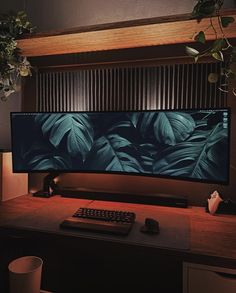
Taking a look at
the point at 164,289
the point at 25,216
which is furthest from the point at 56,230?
the point at 164,289

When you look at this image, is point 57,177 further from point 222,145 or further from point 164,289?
point 222,145

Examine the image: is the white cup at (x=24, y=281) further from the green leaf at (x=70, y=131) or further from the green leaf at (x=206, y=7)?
the green leaf at (x=206, y=7)

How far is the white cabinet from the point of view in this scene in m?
0.99

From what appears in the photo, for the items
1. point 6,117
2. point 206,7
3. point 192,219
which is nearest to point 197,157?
point 192,219

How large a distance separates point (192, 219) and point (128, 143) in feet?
1.85

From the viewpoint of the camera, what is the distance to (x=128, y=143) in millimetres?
1632

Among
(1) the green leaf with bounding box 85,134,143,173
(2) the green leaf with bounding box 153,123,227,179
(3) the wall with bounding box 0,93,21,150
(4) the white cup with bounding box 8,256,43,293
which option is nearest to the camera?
(4) the white cup with bounding box 8,256,43,293

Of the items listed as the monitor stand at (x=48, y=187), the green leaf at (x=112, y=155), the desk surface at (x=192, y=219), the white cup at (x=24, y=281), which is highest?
the green leaf at (x=112, y=155)

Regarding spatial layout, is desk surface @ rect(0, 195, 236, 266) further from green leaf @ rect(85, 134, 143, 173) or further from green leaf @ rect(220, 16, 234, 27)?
green leaf @ rect(220, 16, 234, 27)

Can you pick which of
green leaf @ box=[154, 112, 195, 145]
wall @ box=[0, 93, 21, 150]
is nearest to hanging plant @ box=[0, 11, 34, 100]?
wall @ box=[0, 93, 21, 150]

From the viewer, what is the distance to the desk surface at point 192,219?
1.03m

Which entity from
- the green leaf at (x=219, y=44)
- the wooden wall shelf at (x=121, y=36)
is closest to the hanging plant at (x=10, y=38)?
the wooden wall shelf at (x=121, y=36)

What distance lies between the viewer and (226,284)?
996 mm

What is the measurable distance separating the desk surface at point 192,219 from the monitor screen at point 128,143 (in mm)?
197
